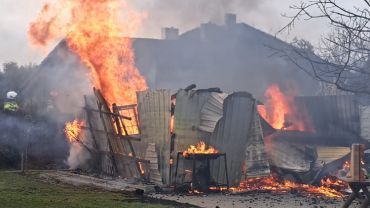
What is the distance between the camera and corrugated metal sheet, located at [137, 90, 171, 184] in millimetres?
16641

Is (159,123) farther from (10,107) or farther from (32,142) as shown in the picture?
(10,107)

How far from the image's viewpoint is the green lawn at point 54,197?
1199cm

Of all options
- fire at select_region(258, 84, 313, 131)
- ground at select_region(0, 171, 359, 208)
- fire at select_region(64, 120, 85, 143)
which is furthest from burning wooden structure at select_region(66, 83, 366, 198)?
fire at select_region(64, 120, 85, 143)

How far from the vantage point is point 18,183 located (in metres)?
16.4

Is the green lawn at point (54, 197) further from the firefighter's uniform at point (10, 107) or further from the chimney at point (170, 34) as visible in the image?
the chimney at point (170, 34)

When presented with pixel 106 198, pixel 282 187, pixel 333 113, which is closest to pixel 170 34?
pixel 333 113

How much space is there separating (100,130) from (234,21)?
11530mm

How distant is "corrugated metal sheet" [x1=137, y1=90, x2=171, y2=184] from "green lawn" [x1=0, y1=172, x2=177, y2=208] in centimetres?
239

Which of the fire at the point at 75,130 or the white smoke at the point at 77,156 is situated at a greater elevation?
the fire at the point at 75,130

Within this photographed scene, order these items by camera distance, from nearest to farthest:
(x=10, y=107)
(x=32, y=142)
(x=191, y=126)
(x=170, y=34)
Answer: (x=191, y=126) → (x=32, y=142) → (x=10, y=107) → (x=170, y=34)

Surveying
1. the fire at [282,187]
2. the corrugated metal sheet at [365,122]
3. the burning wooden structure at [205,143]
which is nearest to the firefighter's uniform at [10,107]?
the burning wooden structure at [205,143]

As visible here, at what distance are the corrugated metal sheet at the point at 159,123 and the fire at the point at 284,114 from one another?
4.97m

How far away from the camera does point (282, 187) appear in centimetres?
1694

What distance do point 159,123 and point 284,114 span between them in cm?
635
